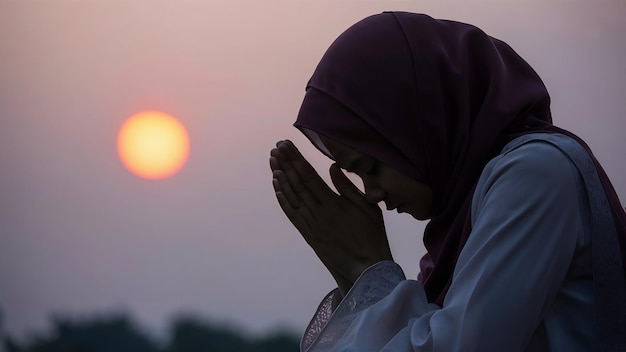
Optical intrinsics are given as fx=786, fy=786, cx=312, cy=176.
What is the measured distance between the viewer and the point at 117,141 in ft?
11.4

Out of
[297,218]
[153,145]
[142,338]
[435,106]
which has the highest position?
[435,106]

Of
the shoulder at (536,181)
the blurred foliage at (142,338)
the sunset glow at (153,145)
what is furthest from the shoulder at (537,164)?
the blurred foliage at (142,338)

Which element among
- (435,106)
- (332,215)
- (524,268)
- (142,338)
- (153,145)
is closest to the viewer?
(524,268)

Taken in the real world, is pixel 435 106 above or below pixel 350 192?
above

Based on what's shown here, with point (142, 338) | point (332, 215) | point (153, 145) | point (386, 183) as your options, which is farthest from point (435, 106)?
point (142, 338)

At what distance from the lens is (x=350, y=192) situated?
971 mm

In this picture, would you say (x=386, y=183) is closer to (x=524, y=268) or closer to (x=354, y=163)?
(x=354, y=163)

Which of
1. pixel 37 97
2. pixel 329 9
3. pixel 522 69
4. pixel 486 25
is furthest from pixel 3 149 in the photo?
Result: pixel 522 69

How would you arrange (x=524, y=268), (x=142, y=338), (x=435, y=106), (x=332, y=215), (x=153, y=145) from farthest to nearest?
(x=142, y=338) < (x=153, y=145) < (x=332, y=215) < (x=435, y=106) < (x=524, y=268)

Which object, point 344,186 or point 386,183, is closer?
point 386,183

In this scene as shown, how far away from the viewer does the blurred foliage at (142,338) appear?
3469 mm

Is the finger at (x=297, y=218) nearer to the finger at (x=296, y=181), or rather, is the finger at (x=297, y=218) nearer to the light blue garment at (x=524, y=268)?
the finger at (x=296, y=181)

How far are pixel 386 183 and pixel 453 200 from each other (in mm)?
76

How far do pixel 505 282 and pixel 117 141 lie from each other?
2991mm
